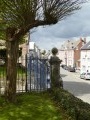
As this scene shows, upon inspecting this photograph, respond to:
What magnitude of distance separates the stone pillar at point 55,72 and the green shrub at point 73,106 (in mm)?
1156

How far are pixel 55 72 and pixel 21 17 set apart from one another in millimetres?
5388

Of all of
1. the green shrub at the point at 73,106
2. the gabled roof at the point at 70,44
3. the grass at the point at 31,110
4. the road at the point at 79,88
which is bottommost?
the road at the point at 79,88

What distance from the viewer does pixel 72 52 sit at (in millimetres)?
125750

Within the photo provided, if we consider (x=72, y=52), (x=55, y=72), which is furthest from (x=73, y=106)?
(x=72, y=52)

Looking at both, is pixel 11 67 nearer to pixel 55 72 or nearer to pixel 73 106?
pixel 73 106

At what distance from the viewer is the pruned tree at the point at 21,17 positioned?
1202 cm

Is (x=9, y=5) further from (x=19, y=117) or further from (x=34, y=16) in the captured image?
(x=19, y=117)

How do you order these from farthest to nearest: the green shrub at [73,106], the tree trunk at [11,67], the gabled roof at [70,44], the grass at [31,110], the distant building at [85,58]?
the gabled roof at [70,44] → the distant building at [85,58] → the tree trunk at [11,67] → the grass at [31,110] → the green shrub at [73,106]

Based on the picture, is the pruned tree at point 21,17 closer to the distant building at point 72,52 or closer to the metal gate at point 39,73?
the metal gate at point 39,73

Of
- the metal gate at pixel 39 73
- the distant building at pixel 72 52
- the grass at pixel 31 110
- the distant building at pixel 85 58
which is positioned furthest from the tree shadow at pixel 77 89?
the distant building at pixel 72 52

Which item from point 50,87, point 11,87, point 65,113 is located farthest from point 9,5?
point 50,87

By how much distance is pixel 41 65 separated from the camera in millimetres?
17797

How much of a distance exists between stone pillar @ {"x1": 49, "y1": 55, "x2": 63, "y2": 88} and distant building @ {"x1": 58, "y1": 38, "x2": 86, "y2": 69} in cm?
9601

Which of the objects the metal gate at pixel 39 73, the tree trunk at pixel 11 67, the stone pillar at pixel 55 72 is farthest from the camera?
the metal gate at pixel 39 73
